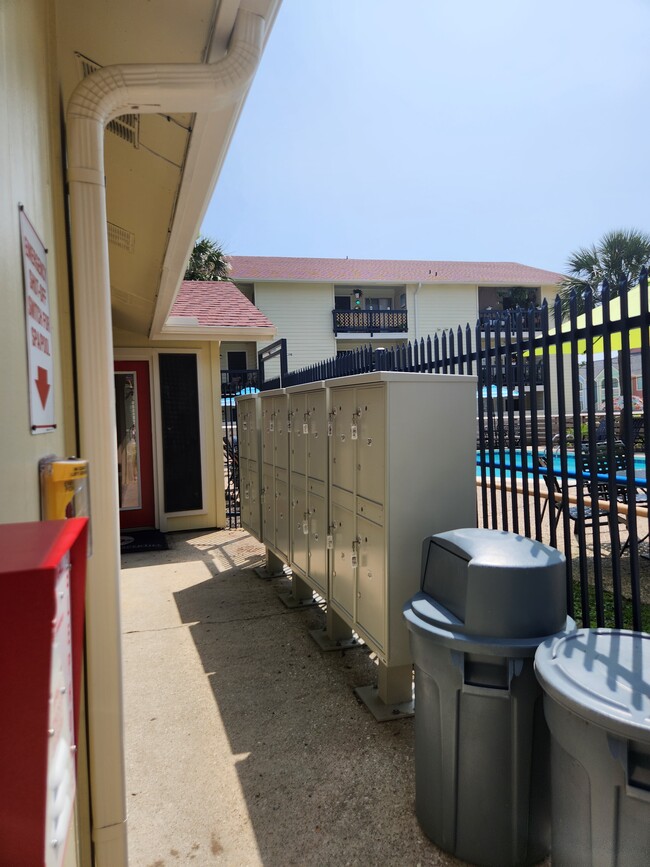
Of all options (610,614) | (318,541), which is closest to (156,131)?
(318,541)

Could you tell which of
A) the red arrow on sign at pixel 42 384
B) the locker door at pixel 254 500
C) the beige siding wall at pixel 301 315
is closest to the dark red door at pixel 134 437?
the locker door at pixel 254 500

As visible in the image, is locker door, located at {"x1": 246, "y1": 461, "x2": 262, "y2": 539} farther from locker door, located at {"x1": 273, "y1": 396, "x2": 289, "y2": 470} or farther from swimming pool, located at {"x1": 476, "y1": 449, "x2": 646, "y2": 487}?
swimming pool, located at {"x1": 476, "y1": 449, "x2": 646, "y2": 487}

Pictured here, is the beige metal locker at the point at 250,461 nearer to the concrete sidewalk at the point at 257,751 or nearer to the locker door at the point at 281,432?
the locker door at the point at 281,432

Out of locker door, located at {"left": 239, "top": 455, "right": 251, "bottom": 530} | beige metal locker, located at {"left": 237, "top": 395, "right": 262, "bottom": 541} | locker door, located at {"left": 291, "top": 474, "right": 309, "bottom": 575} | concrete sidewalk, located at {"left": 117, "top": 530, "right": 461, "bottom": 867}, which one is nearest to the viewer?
concrete sidewalk, located at {"left": 117, "top": 530, "right": 461, "bottom": 867}

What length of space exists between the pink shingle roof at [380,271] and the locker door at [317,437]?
18.4m

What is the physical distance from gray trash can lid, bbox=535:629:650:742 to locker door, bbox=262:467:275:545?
388 centimetres

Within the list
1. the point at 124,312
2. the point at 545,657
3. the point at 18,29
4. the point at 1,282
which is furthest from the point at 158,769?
the point at 124,312

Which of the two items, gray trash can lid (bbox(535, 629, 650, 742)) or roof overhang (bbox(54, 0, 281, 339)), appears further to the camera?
roof overhang (bbox(54, 0, 281, 339))

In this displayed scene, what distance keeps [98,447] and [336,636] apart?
2.93m

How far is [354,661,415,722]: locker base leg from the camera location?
11.0ft

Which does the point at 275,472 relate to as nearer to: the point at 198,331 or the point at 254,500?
the point at 254,500

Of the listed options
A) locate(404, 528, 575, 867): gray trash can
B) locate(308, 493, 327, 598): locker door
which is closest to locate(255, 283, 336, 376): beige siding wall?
locate(308, 493, 327, 598): locker door

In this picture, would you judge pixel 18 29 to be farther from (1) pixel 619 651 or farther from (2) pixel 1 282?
(1) pixel 619 651

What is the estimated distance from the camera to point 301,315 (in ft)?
74.7
